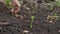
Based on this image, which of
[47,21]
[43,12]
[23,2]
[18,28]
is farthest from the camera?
[23,2]

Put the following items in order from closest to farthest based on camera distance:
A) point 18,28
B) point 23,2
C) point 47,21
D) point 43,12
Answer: point 18,28 < point 47,21 < point 43,12 < point 23,2

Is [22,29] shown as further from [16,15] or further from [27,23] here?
[16,15]

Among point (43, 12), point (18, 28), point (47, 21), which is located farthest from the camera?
point (43, 12)

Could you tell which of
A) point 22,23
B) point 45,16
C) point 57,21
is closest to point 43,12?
point 45,16

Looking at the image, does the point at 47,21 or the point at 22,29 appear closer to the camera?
the point at 22,29

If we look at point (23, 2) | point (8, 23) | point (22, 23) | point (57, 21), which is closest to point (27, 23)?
point (22, 23)

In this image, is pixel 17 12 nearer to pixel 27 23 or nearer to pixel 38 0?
pixel 27 23
